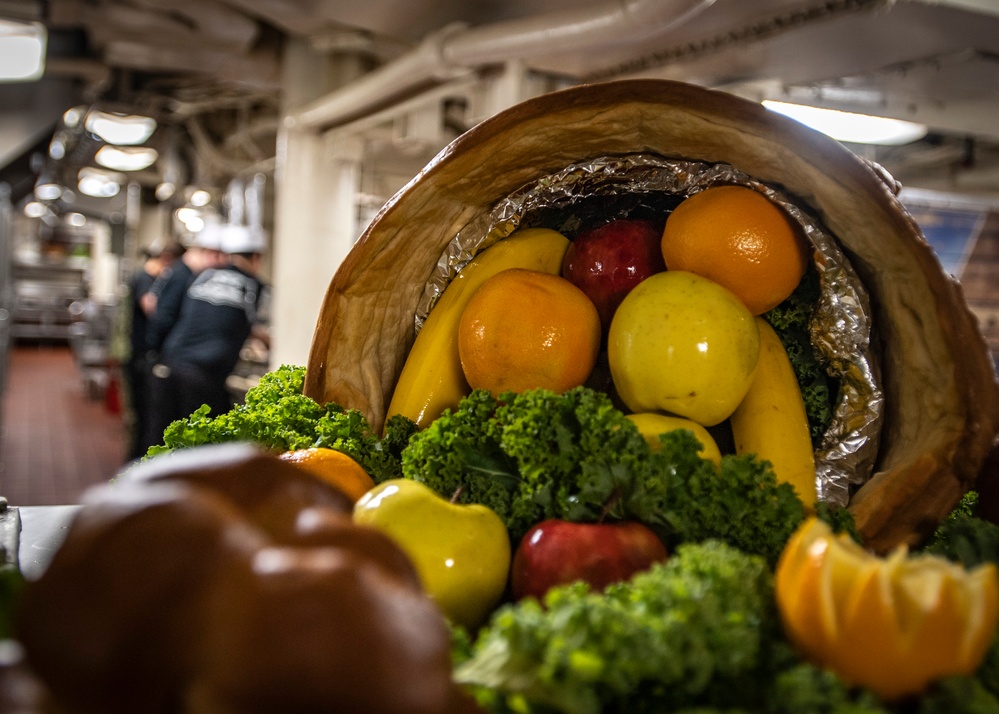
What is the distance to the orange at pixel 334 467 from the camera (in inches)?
42.4

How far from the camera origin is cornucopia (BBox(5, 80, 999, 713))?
52cm

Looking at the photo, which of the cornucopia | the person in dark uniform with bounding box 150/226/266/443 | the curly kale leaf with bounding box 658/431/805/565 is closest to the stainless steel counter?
the cornucopia

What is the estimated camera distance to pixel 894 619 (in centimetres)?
67

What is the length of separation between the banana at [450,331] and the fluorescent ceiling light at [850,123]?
3685 millimetres

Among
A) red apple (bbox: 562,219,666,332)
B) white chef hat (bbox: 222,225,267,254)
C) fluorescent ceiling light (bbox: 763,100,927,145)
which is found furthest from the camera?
white chef hat (bbox: 222,225,267,254)

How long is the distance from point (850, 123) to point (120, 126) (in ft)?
19.3

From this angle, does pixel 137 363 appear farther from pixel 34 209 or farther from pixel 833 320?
pixel 34 209

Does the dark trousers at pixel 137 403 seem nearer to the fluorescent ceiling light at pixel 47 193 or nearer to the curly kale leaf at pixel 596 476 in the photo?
the curly kale leaf at pixel 596 476

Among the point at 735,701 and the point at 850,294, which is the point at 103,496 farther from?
the point at 850,294

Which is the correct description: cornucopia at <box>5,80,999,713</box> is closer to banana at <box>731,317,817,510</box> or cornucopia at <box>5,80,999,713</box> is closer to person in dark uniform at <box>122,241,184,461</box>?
banana at <box>731,317,817,510</box>

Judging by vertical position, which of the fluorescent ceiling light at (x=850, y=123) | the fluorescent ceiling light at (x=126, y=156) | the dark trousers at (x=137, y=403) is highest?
the fluorescent ceiling light at (x=850, y=123)

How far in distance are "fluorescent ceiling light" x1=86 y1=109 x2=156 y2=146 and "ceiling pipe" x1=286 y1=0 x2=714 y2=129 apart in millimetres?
3494

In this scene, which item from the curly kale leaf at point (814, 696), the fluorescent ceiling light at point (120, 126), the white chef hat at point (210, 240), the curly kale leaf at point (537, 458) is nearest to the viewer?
the curly kale leaf at point (814, 696)

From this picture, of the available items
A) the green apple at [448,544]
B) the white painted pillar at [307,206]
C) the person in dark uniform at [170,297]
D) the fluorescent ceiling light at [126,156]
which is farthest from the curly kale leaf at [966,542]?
the fluorescent ceiling light at [126,156]
